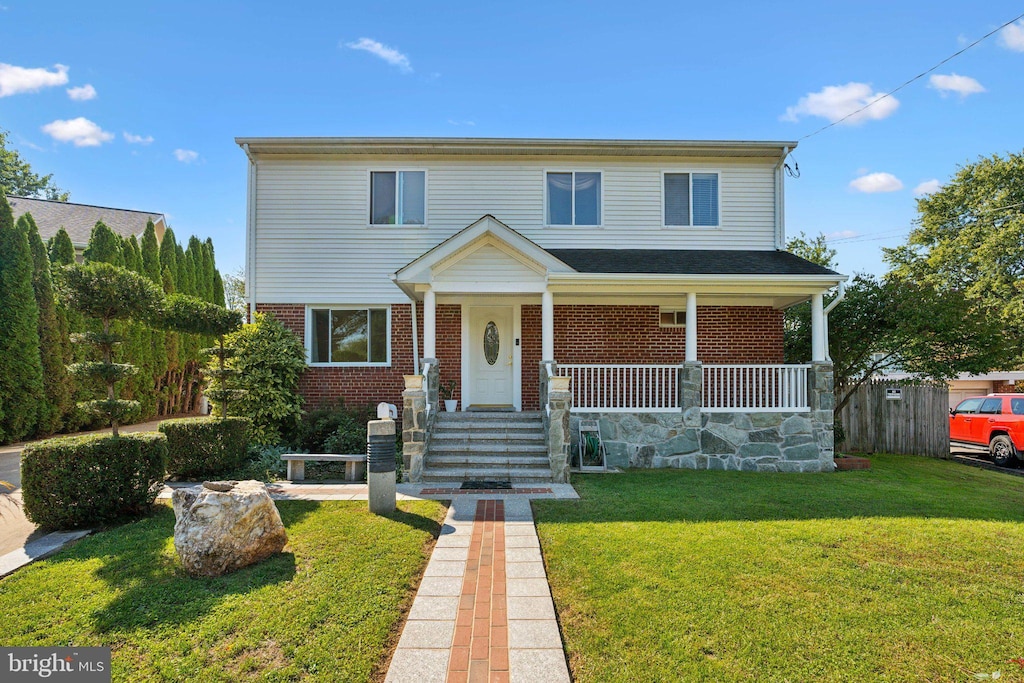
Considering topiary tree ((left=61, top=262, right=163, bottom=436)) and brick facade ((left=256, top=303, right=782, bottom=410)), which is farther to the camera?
brick facade ((left=256, top=303, right=782, bottom=410))

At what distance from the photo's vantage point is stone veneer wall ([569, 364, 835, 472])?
9.38m

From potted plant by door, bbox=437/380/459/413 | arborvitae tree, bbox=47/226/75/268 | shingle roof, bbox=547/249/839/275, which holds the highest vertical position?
arborvitae tree, bbox=47/226/75/268

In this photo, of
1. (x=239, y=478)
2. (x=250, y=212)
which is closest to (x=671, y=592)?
(x=239, y=478)

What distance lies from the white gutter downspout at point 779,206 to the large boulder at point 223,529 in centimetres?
1173

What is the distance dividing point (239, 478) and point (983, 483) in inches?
512

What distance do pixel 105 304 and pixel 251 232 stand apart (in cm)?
504

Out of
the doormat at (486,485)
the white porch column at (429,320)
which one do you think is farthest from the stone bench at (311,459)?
the white porch column at (429,320)

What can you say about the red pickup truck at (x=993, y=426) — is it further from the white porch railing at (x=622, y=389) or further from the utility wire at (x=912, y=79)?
the white porch railing at (x=622, y=389)

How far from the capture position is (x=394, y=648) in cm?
318

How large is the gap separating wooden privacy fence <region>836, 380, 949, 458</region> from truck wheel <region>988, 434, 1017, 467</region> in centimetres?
107

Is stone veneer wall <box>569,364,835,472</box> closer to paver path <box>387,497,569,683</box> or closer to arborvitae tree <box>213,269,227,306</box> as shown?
Result: paver path <box>387,497,569,683</box>

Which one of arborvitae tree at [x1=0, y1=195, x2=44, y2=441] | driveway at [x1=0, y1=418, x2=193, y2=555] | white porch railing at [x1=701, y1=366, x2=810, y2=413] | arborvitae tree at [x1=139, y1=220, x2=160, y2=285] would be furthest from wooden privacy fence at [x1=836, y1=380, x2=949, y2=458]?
arborvitae tree at [x1=139, y1=220, x2=160, y2=285]

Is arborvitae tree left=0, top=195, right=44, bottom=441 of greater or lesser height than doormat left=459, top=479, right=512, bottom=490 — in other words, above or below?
above

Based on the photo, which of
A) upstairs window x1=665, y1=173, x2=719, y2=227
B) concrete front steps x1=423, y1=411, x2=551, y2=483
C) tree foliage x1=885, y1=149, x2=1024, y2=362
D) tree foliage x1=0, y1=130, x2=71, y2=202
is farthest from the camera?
tree foliage x1=0, y1=130, x2=71, y2=202
